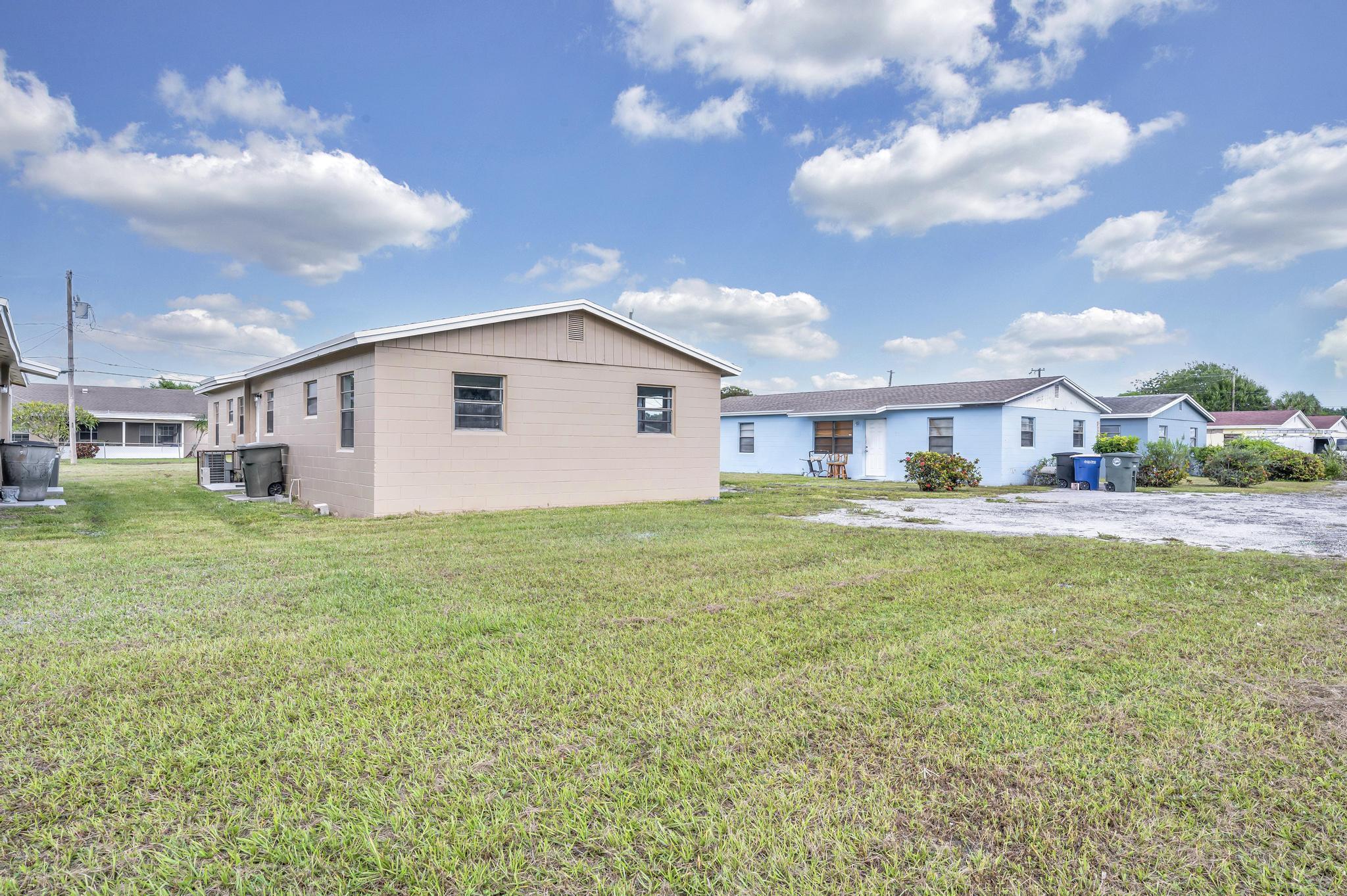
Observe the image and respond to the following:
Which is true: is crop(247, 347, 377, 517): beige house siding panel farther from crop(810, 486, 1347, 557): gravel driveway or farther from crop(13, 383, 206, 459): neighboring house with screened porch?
crop(13, 383, 206, 459): neighboring house with screened porch

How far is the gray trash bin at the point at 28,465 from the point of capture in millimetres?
11195

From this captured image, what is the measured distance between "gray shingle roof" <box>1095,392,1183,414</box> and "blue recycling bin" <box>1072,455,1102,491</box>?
372 inches

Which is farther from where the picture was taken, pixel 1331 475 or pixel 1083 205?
pixel 1331 475

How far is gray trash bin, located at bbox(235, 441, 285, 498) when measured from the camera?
13.6 meters

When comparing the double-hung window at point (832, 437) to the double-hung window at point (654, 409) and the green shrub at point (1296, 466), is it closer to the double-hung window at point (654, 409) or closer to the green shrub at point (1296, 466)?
the double-hung window at point (654, 409)

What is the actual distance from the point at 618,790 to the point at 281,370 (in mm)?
14780

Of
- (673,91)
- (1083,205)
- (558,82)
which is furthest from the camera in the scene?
(1083,205)

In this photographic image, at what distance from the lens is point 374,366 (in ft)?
33.9

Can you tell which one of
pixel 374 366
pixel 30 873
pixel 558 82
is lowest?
pixel 30 873

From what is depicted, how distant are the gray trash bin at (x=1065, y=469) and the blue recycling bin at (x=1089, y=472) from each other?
37 cm

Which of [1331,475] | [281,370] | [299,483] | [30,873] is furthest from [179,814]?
[1331,475]

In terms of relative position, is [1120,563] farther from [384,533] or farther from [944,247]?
[944,247]

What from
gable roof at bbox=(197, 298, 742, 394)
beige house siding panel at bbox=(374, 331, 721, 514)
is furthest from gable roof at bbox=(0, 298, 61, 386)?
beige house siding panel at bbox=(374, 331, 721, 514)

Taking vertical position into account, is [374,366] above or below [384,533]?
above
